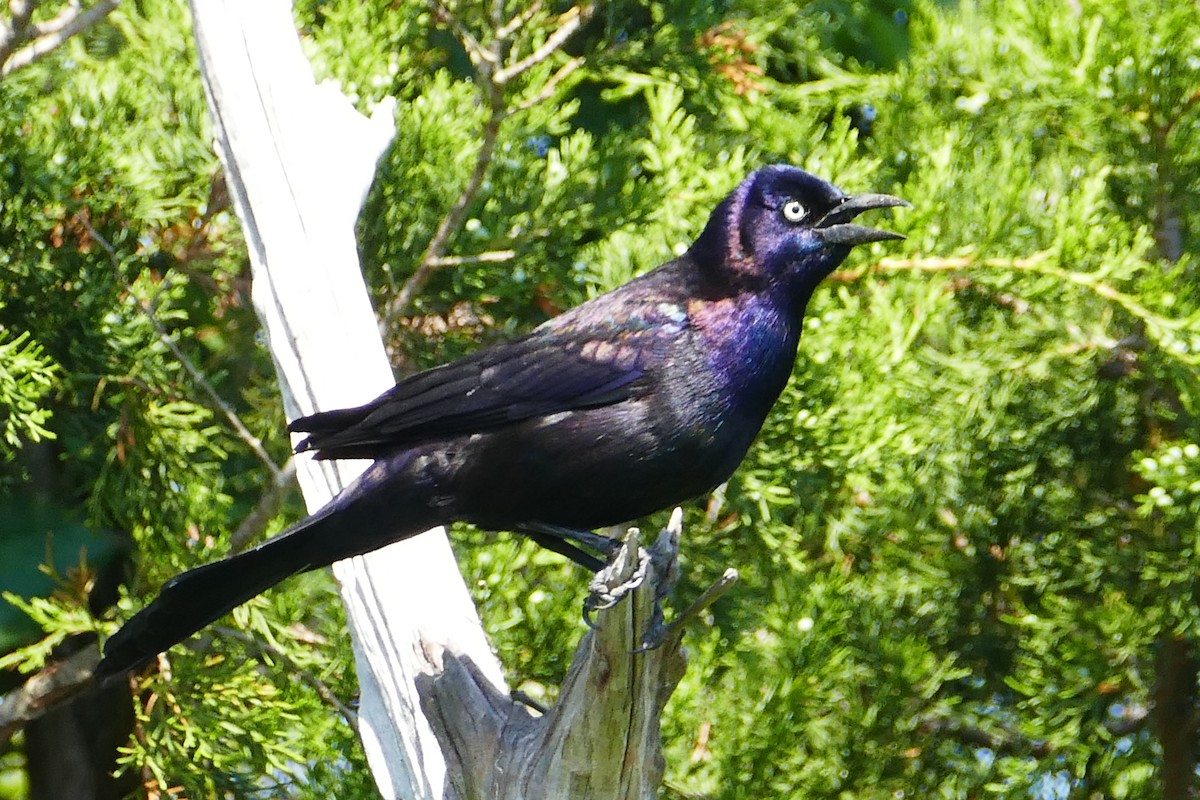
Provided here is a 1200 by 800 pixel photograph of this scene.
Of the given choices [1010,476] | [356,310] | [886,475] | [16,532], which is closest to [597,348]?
[356,310]

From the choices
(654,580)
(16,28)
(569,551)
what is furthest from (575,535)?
→ (16,28)

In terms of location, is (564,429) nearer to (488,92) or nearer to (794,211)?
(794,211)

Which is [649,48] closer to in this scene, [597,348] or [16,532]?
[597,348]

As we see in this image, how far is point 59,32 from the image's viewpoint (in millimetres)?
3650

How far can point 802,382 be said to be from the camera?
130 inches

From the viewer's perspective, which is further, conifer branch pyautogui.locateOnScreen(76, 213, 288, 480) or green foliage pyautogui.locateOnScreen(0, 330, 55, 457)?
conifer branch pyautogui.locateOnScreen(76, 213, 288, 480)

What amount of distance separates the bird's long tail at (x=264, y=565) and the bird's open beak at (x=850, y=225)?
0.91m

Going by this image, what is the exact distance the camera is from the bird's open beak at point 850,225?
9.12ft

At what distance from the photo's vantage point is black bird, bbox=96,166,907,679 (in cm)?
251

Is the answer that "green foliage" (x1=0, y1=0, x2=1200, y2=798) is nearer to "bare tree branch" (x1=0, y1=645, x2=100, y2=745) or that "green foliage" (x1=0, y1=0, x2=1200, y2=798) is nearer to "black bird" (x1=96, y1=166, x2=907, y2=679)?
"bare tree branch" (x1=0, y1=645, x2=100, y2=745)

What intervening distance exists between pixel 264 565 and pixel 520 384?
540 mm

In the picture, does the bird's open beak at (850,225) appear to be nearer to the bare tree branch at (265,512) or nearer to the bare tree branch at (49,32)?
the bare tree branch at (265,512)

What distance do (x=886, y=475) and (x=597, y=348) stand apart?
39.1 inches

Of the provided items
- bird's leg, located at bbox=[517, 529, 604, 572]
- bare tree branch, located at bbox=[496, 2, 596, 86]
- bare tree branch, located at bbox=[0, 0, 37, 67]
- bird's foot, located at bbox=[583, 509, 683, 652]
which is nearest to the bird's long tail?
bird's leg, located at bbox=[517, 529, 604, 572]
